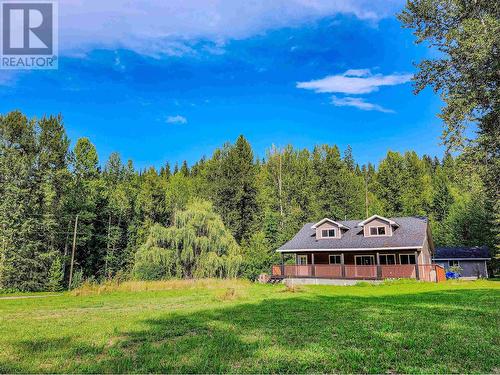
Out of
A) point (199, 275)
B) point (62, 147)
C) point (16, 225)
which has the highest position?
point (62, 147)

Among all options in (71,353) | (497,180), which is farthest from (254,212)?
(71,353)

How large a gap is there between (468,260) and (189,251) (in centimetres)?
3101

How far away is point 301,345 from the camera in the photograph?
248 inches

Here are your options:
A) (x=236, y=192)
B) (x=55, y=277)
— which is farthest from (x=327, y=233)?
(x=55, y=277)

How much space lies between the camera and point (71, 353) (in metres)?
6.05

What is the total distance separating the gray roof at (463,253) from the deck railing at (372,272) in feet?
44.4

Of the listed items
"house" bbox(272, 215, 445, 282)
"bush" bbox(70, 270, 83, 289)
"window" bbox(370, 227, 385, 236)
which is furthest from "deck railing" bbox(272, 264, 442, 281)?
"bush" bbox(70, 270, 83, 289)

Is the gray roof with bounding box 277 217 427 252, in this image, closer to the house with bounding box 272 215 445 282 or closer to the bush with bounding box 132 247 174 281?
the house with bounding box 272 215 445 282

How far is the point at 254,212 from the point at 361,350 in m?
41.7

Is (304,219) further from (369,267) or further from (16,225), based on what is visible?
(16,225)

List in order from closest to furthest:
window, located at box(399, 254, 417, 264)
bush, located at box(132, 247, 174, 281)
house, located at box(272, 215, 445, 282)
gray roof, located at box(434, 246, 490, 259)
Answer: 1. house, located at box(272, 215, 445, 282)
2. bush, located at box(132, 247, 174, 281)
3. window, located at box(399, 254, 417, 264)
4. gray roof, located at box(434, 246, 490, 259)

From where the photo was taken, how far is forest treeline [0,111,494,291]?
29578 mm

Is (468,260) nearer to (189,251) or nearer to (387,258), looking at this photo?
(387,258)

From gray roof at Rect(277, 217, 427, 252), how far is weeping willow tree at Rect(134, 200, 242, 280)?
17.7 ft
